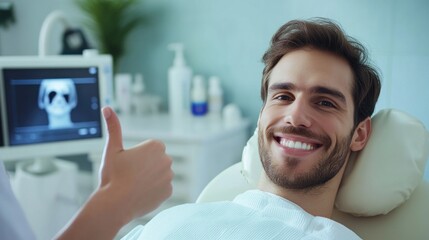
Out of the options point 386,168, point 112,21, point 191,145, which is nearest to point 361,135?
point 386,168

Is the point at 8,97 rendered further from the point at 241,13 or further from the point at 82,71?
the point at 241,13

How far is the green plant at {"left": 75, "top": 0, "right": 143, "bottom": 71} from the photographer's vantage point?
2.30 m

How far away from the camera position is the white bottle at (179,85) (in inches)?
83.1

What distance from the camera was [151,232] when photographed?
1027 millimetres

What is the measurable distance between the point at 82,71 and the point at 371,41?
1.08 m

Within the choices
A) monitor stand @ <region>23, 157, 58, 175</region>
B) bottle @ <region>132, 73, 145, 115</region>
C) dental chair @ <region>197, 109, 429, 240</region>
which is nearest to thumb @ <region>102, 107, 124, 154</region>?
dental chair @ <region>197, 109, 429, 240</region>

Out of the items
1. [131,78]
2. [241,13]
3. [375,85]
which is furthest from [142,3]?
[375,85]

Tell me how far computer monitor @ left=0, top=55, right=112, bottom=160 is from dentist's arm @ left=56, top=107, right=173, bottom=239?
3.27 feet

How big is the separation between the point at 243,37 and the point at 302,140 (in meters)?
1.15

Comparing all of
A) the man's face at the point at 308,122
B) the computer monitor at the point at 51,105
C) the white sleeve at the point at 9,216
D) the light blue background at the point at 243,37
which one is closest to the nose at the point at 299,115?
the man's face at the point at 308,122

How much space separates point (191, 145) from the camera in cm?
174

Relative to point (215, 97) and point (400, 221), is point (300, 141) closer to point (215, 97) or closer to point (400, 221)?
point (400, 221)

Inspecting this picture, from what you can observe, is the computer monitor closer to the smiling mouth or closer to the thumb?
the smiling mouth

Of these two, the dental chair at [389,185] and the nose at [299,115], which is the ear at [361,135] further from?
the nose at [299,115]
